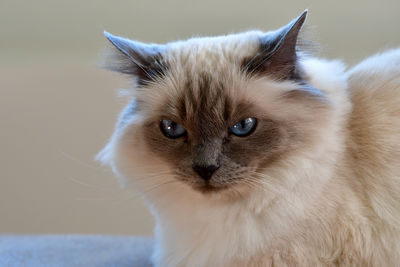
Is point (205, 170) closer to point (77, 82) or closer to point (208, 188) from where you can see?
point (208, 188)

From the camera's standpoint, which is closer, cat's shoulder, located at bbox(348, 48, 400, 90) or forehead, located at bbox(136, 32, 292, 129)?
forehead, located at bbox(136, 32, 292, 129)

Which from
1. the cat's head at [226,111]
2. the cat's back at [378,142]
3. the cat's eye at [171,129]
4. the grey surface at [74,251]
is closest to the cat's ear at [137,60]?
the cat's head at [226,111]

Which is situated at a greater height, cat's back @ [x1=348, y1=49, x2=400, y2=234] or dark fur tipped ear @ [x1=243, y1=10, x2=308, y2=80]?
dark fur tipped ear @ [x1=243, y1=10, x2=308, y2=80]

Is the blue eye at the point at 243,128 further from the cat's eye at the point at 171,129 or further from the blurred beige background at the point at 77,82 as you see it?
the blurred beige background at the point at 77,82

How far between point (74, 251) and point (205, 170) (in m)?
1.08

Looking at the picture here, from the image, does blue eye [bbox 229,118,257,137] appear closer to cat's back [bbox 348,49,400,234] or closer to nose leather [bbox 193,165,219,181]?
nose leather [bbox 193,165,219,181]

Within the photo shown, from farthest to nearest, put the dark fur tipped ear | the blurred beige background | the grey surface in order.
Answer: the blurred beige background < the grey surface < the dark fur tipped ear

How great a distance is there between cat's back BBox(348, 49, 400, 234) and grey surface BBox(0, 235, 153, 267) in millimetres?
976

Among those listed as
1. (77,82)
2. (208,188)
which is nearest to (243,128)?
(208,188)

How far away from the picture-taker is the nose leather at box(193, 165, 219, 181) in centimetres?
124

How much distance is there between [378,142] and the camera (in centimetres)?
134

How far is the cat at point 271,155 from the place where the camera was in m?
1.28

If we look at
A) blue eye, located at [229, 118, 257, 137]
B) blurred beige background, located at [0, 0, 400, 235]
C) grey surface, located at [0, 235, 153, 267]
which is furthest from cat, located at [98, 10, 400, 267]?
blurred beige background, located at [0, 0, 400, 235]

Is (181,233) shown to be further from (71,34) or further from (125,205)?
(71,34)
